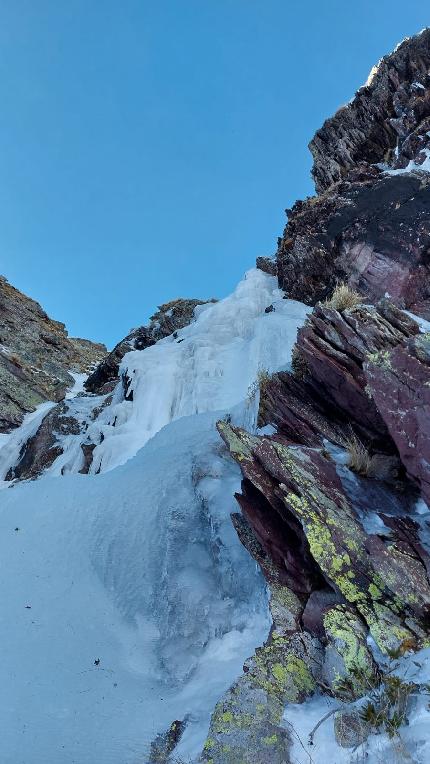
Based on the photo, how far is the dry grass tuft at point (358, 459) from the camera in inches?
238

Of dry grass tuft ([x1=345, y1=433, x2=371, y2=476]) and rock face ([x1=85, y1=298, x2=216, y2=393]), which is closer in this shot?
dry grass tuft ([x1=345, y1=433, x2=371, y2=476])

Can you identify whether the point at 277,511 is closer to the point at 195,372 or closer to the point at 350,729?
the point at 350,729

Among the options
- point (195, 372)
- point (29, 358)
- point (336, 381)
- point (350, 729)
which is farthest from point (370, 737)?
point (29, 358)

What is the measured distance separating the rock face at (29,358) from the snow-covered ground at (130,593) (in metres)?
11.8

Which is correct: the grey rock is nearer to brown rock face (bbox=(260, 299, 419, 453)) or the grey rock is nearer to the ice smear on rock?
brown rock face (bbox=(260, 299, 419, 453))

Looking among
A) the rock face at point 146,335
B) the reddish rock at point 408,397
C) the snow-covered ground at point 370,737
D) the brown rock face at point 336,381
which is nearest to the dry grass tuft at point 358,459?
the brown rock face at point 336,381

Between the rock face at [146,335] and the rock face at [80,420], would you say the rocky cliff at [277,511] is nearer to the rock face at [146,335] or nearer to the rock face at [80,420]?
the rock face at [80,420]

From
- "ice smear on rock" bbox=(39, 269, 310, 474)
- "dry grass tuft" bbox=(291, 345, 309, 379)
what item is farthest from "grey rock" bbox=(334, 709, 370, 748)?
"ice smear on rock" bbox=(39, 269, 310, 474)

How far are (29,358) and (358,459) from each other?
25064mm

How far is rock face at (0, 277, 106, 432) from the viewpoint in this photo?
2227 cm

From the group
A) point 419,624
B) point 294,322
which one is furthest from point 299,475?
point 294,322

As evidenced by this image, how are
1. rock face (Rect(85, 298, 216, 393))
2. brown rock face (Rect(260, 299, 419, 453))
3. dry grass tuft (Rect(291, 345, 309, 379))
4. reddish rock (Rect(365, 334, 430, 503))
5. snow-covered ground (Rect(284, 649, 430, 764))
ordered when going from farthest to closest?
rock face (Rect(85, 298, 216, 393))
dry grass tuft (Rect(291, 345, 309, 379))
brown rock face (Rect(260, 299, 419, 453))
reddish rock (Rect(365, 334, 430, 503))
snow-covered ground (Rect(284, 649, 430, 764))

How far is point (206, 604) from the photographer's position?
19.9 feet

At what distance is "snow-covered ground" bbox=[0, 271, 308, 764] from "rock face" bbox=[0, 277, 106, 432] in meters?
11.8
